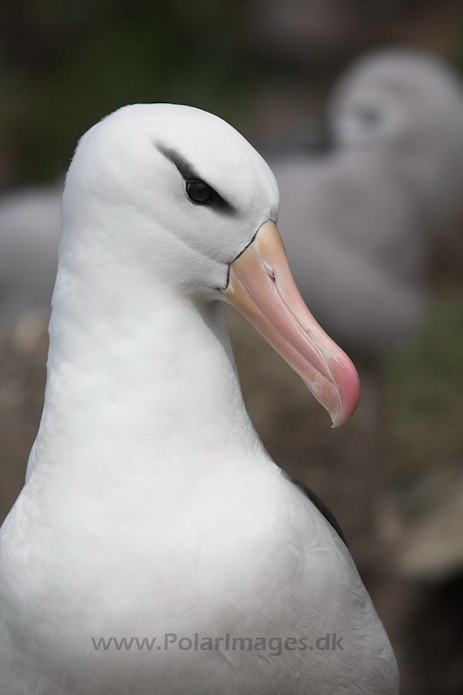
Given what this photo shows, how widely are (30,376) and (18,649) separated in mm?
2096

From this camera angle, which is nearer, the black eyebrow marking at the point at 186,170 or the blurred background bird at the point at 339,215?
the black eyebrow marking at the point at 186,170

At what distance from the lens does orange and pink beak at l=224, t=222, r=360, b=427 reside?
2.15 metres

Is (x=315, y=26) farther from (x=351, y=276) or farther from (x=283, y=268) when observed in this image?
(x=283, y=268)

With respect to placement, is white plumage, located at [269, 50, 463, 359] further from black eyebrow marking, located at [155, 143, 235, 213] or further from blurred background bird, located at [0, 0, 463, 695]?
black eyebrow marking, located at [155, 143, 235, 213]

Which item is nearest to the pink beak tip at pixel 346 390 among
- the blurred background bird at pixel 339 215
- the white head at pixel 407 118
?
the blurred background bird at pixel 339 215

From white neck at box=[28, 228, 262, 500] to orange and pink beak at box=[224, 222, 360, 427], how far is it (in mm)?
142

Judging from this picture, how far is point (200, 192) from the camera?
210 centimetres

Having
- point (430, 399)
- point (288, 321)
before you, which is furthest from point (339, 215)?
point (288, 321)

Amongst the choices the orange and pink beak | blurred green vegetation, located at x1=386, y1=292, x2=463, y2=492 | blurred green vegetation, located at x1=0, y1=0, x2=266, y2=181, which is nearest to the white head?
blurred green vegetation, located at x1=386, y1=292, x2=463, y2=492

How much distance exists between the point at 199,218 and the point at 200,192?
0.05m

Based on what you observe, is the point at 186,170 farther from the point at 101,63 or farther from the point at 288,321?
the point at 101,63

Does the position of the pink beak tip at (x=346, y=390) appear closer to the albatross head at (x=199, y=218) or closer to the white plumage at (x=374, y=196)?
the albatross head at (x=199, y=218)

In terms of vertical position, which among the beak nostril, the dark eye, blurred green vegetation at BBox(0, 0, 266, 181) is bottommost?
the beak nostril

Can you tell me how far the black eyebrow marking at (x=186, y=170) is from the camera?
82.0 inches
